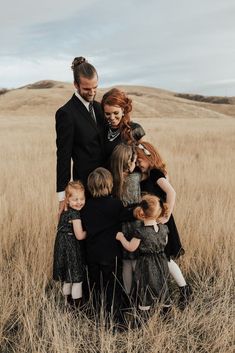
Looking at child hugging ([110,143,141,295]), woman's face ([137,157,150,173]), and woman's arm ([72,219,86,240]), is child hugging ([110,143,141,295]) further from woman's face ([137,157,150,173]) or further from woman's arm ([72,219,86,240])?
woman's arm ([72,219,86,240])

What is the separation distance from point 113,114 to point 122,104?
0.31ft

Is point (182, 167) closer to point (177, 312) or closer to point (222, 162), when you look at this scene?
point (222, 162)

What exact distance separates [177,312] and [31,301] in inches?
41.1

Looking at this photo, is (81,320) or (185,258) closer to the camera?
(81,320)

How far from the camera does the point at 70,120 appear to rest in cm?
326

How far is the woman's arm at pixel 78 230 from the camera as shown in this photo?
3182 mm

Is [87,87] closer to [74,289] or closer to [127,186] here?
[127,186]

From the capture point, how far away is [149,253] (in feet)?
10.1

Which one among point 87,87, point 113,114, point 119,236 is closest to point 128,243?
point 119,236

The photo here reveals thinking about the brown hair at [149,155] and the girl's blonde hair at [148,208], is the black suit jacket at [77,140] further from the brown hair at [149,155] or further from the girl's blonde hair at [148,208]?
the girl's blonde hair at [148,208]

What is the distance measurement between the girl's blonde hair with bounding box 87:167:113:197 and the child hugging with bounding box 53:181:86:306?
128mm

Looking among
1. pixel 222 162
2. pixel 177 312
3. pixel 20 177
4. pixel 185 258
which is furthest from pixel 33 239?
pixel 222 162

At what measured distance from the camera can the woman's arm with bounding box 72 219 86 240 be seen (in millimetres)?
3182

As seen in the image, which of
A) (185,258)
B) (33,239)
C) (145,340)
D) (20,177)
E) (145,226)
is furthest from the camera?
(20,177)
